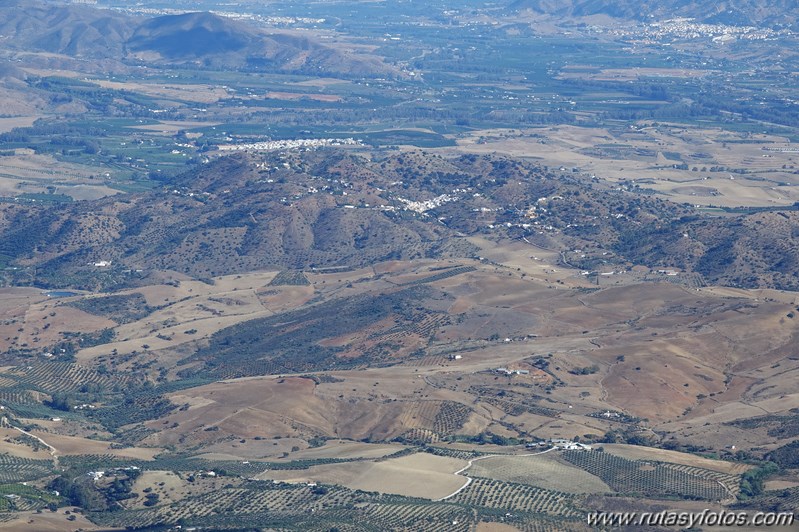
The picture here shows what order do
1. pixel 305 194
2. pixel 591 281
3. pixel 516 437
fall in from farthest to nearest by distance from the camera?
pixel 305 194 → pixel 591 281 → pixel 516 437

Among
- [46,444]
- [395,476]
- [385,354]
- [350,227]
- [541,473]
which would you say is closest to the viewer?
[395,476]

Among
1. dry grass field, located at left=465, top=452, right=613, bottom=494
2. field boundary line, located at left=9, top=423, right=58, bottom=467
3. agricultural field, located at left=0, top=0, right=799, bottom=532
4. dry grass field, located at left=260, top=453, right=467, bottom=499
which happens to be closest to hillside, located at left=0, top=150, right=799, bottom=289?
agricultural field, located at left=0, top=0, right=799, bottom=532

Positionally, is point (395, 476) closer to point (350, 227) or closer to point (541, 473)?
point (541, 473)

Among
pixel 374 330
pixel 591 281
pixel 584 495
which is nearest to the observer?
pixel 584 495

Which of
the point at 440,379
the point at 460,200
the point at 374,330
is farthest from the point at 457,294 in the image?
the point at 460,200

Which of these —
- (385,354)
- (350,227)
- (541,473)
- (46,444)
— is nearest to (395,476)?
(541,473)

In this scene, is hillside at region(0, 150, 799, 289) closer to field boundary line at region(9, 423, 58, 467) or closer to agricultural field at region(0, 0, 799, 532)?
agricultural field at region(0, 0, 799, 532)

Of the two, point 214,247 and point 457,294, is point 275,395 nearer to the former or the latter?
point 457,294

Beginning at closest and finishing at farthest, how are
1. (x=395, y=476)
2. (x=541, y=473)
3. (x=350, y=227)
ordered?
1. (x=395, y=476)
2. (x=541, y=473)
3. (x=350, y=227)

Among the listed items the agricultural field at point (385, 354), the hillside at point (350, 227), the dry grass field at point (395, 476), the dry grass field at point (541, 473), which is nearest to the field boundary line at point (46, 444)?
the agricultural field at point (385, 354)

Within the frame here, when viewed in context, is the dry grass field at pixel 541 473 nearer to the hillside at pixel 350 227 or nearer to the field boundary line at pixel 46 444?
the field boundary line at pixel 46 444

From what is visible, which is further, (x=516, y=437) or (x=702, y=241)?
(x=702, y=241)
